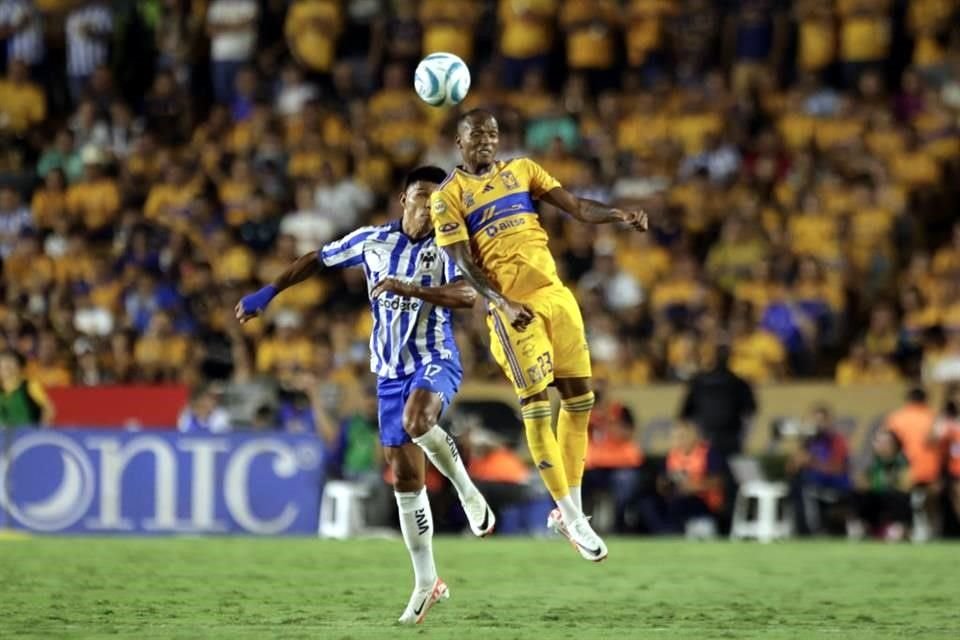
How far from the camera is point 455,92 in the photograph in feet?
37.0

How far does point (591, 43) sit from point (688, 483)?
780 centimetres

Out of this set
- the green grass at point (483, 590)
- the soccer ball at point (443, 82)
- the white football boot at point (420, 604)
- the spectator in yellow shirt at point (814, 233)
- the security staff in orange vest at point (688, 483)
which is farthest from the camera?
the spectator in yellow shirt at point (814, 233)

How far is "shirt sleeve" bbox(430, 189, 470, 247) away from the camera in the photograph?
426 inches

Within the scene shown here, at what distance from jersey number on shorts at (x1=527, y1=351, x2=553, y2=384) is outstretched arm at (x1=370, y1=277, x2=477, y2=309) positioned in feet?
2.64

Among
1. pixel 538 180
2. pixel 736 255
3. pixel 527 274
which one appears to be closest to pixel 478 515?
pixel 527 274

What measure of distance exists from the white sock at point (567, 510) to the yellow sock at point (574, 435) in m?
0.30

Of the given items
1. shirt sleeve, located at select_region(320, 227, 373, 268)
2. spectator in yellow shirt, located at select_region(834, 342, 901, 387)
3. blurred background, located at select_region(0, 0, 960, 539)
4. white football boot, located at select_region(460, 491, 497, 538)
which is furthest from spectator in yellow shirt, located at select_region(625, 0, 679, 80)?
white football boot, located at select_region(460, 491, 497, 538)

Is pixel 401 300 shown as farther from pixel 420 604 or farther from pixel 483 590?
pixel 483 590

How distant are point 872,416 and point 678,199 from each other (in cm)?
433

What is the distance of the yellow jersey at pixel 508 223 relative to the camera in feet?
36.6

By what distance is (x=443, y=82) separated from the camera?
11.3 m

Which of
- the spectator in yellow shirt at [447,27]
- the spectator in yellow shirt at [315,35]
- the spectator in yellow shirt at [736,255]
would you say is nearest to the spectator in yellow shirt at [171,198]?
the spectator in yellow shirt at [315,35]

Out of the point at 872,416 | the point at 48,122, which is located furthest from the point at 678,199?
the point at 48,122

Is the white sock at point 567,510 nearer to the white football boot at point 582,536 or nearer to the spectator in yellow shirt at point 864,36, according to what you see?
the white football boot at point 582,536
